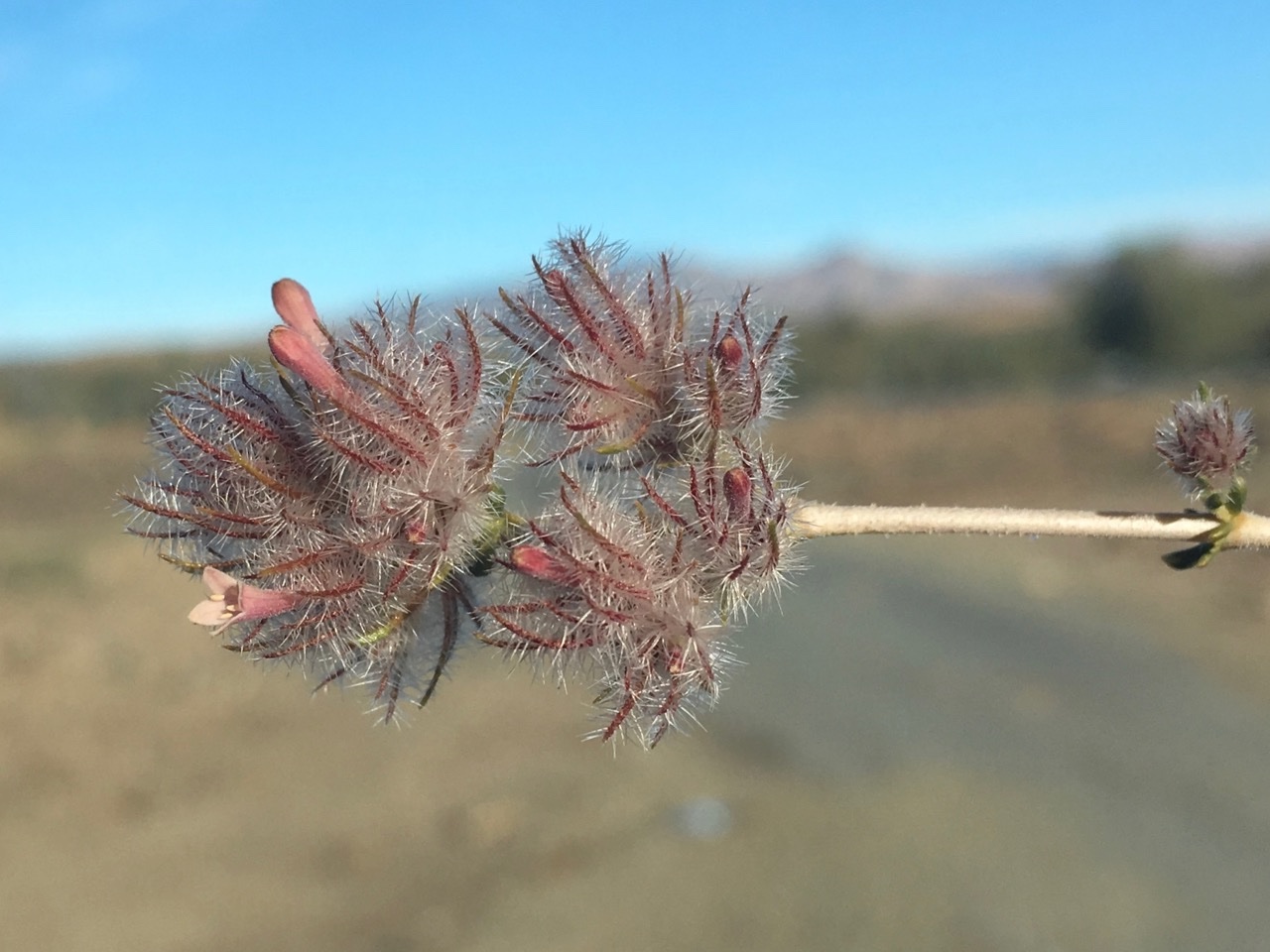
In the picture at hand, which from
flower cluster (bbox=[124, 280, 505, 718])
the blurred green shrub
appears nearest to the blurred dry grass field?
flower cluster (bbox=[124, 280, 505, 718])

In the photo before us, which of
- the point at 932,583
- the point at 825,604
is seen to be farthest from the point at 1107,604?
the point at 825,604

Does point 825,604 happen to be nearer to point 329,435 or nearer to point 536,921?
point 536,921

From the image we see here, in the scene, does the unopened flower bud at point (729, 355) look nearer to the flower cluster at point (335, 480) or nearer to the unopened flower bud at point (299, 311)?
the flower cluster at point (335, 480)

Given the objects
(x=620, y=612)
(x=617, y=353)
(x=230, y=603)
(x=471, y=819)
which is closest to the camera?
(x=230, y=603)

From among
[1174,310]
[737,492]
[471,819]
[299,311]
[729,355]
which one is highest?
[299,311]

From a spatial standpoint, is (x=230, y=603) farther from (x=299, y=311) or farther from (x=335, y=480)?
(x=299, y=311)

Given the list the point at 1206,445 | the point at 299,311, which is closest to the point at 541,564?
the point at 299,311
